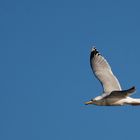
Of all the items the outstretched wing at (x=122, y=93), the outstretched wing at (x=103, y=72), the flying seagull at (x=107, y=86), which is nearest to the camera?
the outstretched wing at (x=122, y=93)

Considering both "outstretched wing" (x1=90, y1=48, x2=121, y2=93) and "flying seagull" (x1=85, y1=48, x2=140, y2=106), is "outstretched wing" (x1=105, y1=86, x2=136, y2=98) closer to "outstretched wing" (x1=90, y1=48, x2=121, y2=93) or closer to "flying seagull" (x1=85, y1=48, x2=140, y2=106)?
"flying seagull" (x1=85, y1=48, x2=140, y2=106)

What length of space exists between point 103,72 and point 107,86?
81cm

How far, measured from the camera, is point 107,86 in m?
24.2

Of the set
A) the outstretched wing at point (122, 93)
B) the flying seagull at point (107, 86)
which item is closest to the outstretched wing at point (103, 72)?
the flying seagull at point (107, 86)

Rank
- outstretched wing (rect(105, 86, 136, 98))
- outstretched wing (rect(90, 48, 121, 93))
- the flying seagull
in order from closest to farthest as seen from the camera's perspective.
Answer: outstretched wing (rect(105, 86, 136, 98)), the flying seagull, outstretched wing (rect(90, 48, 121, 93))

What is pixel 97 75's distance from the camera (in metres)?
24.8

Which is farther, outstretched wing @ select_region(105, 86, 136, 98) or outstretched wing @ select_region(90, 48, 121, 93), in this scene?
outstretched wing @ select_region(90, 48, 121, 93)

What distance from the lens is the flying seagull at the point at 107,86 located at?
22.5 m

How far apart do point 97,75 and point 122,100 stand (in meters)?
2.38

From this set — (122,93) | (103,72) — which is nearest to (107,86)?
(103,72)

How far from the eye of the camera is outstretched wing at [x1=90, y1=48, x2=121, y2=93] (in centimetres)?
2423

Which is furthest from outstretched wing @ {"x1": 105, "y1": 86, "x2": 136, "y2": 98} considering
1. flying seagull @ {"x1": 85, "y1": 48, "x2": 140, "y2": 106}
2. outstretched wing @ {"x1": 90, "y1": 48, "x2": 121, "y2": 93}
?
outstretched wing @ {"x1": 90, "y1": 48, "x2": 121, "y2": 93}

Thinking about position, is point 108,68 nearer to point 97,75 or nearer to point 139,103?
point 97,75

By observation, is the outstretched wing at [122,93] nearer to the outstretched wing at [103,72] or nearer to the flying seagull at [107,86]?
the flying seagull at [107,86]
